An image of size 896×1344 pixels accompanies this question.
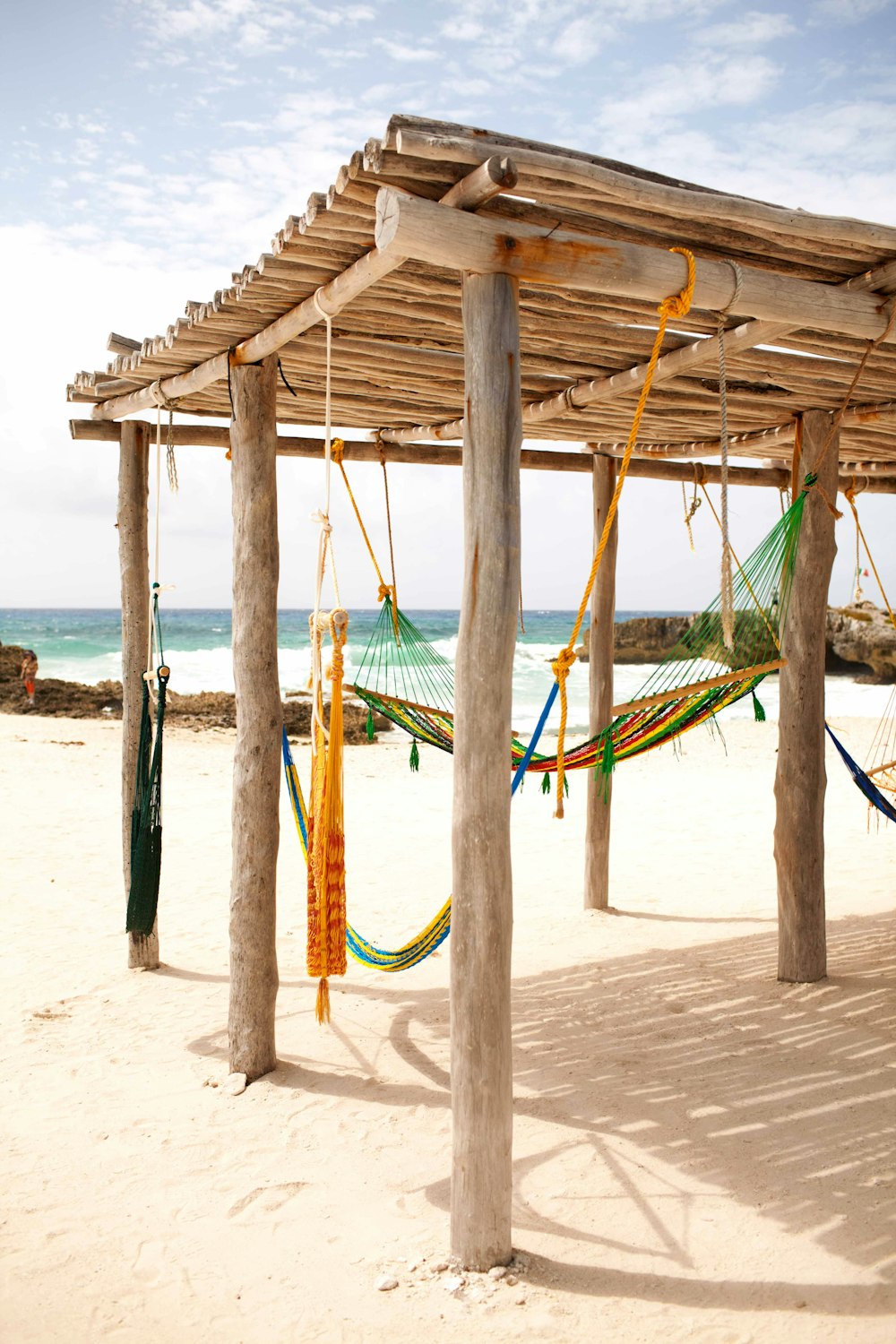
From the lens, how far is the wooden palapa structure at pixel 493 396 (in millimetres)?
2002

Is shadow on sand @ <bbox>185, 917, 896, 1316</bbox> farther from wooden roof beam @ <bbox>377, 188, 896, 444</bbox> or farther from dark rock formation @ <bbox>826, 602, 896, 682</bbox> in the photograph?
dark rock formation @ <bbox>826, 602, 896, 682</bbox>

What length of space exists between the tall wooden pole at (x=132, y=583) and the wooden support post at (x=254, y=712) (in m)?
1.09

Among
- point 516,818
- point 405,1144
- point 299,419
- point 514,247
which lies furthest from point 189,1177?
point 516,818

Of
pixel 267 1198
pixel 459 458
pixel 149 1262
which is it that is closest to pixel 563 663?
pixel 267 1198

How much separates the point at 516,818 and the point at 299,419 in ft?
12.4

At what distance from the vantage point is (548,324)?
8.98 feet

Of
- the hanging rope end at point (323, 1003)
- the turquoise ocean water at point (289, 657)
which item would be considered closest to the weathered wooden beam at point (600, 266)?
the hanging rope end at point (323, 1003)

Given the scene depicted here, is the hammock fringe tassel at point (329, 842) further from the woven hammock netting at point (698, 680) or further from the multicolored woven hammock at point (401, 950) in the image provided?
the woven hammock netting at point (698, 680)

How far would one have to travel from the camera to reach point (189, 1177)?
2.39 metres

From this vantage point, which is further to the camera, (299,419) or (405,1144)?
(299,419)

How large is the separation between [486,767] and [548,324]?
4.27ft

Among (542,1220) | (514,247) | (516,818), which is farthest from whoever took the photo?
(516,818)

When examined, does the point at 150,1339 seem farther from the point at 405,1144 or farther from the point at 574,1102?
the point at 574,1102

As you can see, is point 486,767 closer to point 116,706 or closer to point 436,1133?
point 436,1133
